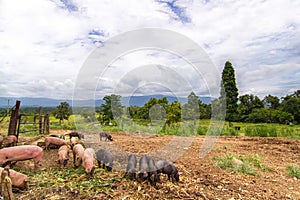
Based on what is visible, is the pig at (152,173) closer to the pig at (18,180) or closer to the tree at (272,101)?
the pig at (18,180)

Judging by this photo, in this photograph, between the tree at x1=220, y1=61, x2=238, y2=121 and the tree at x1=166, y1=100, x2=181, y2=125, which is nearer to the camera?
the tree at x1=166, y1=100, x2=181, y2=125

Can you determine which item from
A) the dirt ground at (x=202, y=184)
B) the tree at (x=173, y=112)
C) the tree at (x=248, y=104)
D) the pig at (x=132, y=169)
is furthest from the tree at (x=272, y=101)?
the pig at (x=132, y=169)

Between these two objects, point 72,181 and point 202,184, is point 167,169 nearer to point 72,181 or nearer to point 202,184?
point 202,184

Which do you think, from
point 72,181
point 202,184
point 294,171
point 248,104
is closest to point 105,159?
point 72,181

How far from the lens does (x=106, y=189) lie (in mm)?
4512

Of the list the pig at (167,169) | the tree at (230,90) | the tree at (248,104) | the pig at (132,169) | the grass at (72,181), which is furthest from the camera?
the tree at (248,104)

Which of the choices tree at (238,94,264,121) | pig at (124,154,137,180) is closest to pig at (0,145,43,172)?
pig at (124,154,137,180)

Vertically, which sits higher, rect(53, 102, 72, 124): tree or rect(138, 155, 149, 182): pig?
rect(53, 102, 72, 124): tree

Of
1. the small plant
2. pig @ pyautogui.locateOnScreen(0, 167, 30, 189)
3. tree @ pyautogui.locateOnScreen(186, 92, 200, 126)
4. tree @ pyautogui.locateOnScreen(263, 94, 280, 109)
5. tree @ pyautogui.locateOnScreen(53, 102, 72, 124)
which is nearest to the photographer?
pig @ pyautogui.locateOnScreen(0, 167, 30, 189)

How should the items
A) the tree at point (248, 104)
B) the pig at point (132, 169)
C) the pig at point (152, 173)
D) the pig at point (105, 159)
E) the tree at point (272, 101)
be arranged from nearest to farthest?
the pig at point (152, 173) < the pig at point (132, 169) < the pig at point (105, 159) < the tree at point (248, 104) < the tree at point (272, 101)

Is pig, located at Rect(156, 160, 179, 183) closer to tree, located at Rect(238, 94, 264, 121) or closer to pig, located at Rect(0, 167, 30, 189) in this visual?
pig, located at Rect(0, 167, 30, 189)

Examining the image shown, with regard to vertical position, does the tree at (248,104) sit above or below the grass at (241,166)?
above

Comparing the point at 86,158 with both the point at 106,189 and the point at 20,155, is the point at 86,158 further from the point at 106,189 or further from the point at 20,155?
the point at 20,155

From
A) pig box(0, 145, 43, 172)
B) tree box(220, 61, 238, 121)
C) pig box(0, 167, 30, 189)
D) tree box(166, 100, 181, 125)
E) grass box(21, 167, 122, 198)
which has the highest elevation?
tree box(220, 61, 238, 121)
